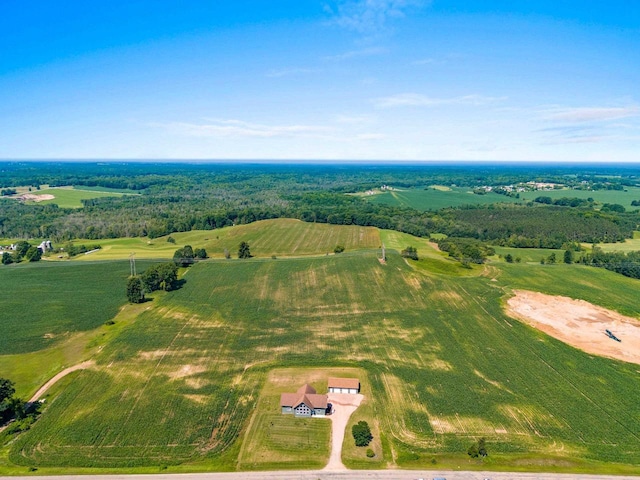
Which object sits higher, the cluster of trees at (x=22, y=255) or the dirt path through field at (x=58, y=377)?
the cluster of trees at (x=22, y=255)

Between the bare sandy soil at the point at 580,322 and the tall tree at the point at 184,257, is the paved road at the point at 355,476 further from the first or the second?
the tall tree at the point at 184,257

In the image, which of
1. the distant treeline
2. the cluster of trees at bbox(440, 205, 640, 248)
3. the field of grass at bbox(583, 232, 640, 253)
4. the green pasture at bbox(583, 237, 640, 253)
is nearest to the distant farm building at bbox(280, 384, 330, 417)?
the distant treeline

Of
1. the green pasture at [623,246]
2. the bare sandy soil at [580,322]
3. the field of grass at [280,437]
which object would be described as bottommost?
the field of grass at [280,437]

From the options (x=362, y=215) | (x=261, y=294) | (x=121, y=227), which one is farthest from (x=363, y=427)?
(x=121, y=227)

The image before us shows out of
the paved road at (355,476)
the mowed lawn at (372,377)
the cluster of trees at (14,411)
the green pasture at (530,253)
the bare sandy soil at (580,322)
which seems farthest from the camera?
the green pasture at (530,253)

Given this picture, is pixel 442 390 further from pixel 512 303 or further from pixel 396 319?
pixel 512 303

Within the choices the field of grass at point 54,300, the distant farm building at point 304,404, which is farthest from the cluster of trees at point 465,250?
the field of grass at point 54,300

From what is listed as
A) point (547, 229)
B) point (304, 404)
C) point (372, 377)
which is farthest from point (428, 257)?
point (304, 404)
